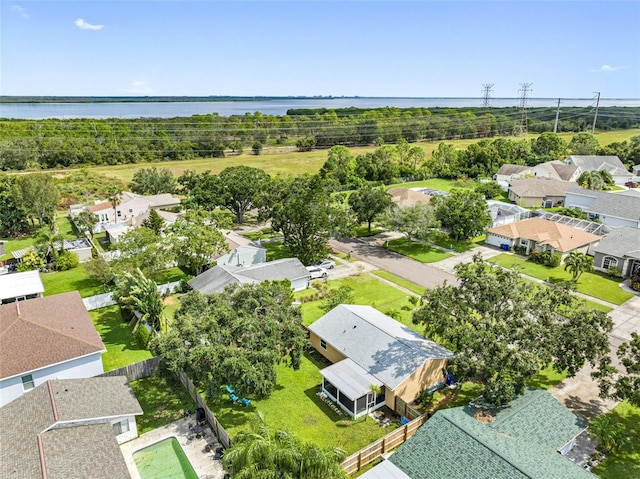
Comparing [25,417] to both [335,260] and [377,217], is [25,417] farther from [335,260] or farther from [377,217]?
[377,217]

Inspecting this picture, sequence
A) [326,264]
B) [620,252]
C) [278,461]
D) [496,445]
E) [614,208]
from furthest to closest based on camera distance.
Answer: [614,208] → [326,264] → [620,252] → [496,445] → [278,461]

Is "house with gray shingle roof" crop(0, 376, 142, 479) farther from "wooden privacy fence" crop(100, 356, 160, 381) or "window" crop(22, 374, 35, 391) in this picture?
"window" crop(22, 374, 35, 391)

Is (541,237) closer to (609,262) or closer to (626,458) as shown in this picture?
(609,262)

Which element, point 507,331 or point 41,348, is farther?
point 41,348

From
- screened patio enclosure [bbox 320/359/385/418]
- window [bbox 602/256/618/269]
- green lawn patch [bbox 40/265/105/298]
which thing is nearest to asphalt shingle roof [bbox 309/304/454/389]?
screened patio enclosure [bbox 320/359/385/418]

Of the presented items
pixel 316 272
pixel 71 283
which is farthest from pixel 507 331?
pixel 71 283

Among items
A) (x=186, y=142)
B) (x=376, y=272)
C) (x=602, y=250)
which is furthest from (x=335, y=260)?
(x=186, y=142)
